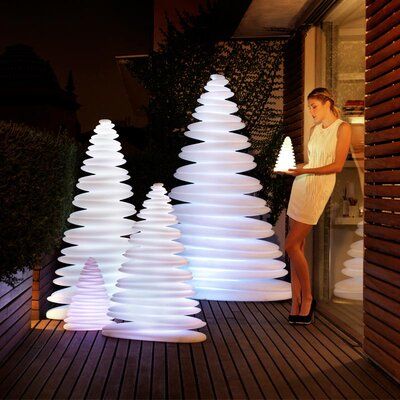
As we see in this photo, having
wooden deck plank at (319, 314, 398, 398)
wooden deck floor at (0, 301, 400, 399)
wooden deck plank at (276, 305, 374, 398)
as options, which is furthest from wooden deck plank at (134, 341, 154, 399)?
wooden deck plank at (319, 314, 398, 398)

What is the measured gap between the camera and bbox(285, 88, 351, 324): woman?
6.49 m

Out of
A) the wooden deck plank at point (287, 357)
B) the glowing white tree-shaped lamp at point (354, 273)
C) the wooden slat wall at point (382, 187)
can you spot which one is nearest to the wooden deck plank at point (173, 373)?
the wooden deck plank at point (287, 357)

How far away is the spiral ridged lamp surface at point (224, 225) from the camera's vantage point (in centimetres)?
803

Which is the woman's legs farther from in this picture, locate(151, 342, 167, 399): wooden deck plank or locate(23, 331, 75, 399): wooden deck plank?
locate(23, 331, 75, 399): wooden deck plank

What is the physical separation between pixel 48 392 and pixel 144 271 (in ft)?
5.67

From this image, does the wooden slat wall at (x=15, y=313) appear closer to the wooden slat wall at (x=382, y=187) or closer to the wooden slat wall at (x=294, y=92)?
the wooden slat wall at (x=382, y=187)

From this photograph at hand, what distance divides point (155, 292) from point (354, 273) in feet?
6.09

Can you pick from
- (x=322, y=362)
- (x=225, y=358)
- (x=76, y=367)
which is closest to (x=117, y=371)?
(x=76, y=367)

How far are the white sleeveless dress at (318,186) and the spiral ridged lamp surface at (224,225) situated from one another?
136 centimetres

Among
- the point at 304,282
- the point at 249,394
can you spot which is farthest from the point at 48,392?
the point at 304,282

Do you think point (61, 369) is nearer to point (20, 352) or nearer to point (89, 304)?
point (20, 352)

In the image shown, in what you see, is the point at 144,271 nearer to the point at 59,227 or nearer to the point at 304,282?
the point at 59,227

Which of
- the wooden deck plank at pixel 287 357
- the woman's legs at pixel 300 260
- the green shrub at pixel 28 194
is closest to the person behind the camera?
the wooden deck plank at pixel 287 357

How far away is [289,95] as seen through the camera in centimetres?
914
